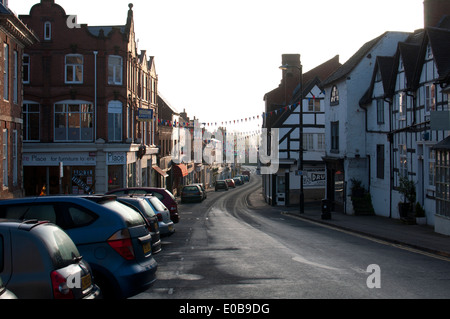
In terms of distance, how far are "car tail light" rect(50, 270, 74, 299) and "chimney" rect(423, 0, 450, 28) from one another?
26.5m

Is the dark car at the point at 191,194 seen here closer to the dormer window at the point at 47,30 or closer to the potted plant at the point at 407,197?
the dormer window at the point at 47,30

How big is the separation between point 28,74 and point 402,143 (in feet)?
83.8

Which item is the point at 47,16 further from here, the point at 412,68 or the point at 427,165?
the point at 427,165

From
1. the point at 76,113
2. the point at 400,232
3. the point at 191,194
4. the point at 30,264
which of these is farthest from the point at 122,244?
the point at 191,194

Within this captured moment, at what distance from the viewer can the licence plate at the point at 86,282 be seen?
250 inches

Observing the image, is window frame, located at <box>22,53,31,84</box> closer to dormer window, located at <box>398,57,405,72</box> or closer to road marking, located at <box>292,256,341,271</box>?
dormer window, located at <box>398,57,405,72</box>

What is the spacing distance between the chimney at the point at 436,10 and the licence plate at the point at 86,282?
84.8 ft

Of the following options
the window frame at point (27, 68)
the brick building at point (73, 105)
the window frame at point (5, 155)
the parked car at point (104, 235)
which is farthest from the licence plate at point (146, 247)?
the window frame at point (27, 68)

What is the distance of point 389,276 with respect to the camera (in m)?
10.9

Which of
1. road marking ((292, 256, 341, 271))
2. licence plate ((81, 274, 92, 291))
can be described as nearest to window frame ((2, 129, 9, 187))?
road marking ((292, 256, 341, 271))

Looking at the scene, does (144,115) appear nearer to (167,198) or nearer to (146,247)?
(167,198)

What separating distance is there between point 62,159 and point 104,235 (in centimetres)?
2978

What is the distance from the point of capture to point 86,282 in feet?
21.3
